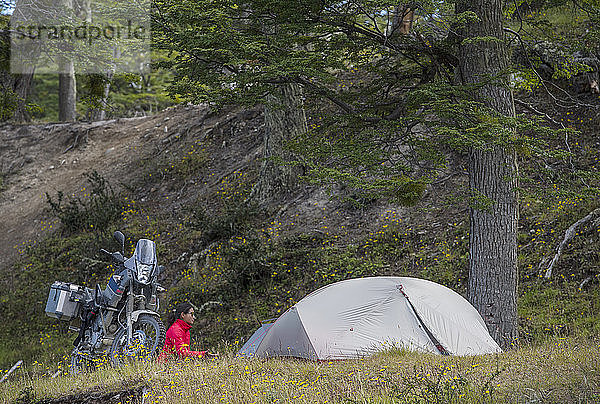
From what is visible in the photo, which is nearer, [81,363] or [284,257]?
[81,363]

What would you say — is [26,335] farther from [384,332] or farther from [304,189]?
[384,332]

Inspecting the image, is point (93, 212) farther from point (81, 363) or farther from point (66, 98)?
point (81, 363)

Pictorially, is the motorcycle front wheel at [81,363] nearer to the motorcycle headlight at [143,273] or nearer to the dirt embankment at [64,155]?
the motorcycle headlight at [143,273]

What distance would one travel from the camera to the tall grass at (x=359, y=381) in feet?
16.0

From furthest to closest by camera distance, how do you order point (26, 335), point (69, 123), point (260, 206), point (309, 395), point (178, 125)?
point (69, 123)
point (178, 125)
point (260, 206)
point (26, 335)
point (309, 395)

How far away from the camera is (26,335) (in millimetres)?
14297

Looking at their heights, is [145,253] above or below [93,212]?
above

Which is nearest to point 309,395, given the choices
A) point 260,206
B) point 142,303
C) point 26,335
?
point 142,303

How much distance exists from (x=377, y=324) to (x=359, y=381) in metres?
2.76

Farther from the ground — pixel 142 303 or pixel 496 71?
pixel 496 71

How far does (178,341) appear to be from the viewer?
28.5ft

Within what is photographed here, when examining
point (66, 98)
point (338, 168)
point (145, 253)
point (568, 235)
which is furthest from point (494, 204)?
point (66, 98)

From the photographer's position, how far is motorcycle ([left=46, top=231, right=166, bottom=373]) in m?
A: 8.27

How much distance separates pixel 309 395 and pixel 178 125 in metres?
18.6
